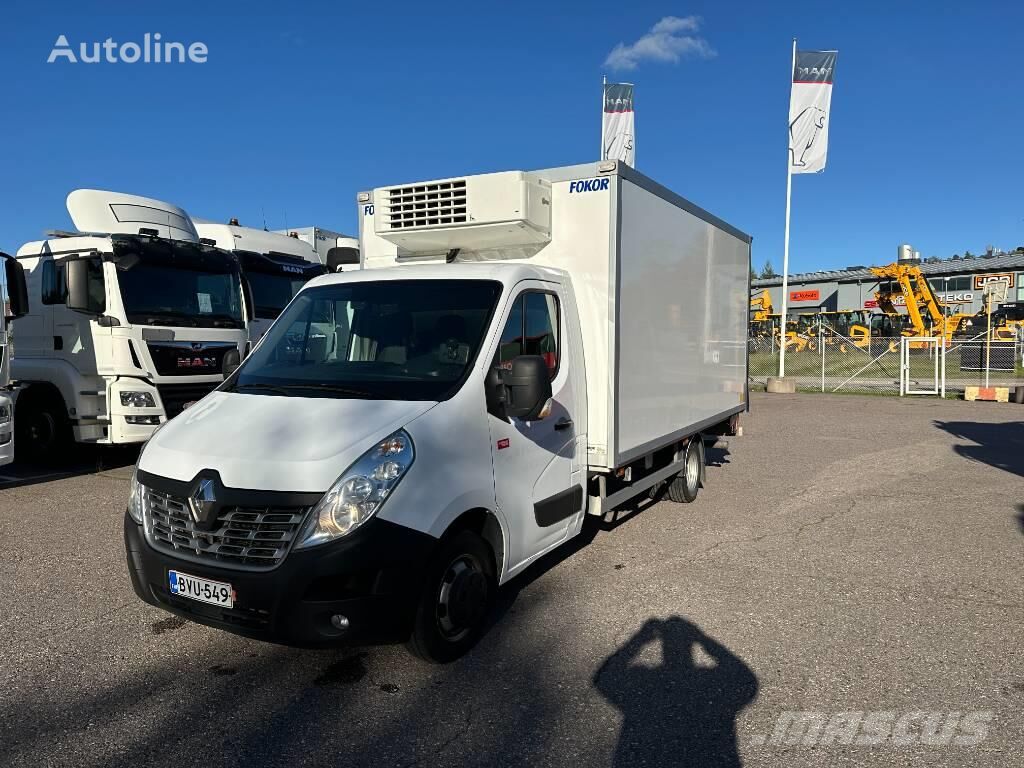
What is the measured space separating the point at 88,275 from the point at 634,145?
1832 centimetres

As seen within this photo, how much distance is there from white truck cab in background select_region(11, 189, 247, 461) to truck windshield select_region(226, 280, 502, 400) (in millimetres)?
3590

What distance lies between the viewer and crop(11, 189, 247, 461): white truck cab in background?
27.3 feet

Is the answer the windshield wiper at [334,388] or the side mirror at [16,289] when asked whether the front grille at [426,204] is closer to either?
the windshield wiper at [334,388]

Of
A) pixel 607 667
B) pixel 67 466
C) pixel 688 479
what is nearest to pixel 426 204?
pixel 607 667

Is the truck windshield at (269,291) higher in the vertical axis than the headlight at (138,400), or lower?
higher

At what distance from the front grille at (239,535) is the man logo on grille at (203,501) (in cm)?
4

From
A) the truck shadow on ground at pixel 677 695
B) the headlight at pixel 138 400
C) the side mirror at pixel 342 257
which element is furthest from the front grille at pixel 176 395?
the truck shadow on ground at pixel 677 695

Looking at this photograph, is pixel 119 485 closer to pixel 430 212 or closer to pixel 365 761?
pixel 430 212

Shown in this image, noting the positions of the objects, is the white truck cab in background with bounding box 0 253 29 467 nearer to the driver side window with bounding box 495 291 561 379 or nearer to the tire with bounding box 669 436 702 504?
the driver side window with bounding box 495 291 561 379

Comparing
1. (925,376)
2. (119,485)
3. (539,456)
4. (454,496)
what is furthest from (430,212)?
(925,376)

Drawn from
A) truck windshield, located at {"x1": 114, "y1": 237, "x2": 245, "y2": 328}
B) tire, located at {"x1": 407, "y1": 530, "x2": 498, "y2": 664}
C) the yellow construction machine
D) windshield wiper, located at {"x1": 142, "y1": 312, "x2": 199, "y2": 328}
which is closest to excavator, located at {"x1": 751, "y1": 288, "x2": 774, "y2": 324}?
the yellow construction machine

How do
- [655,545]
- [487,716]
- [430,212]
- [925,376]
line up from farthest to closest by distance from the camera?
[925,376] < [655,545] < [430,212] < [487,716]

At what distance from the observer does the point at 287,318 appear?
15.8ft

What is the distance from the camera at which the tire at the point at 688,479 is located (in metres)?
7.68
